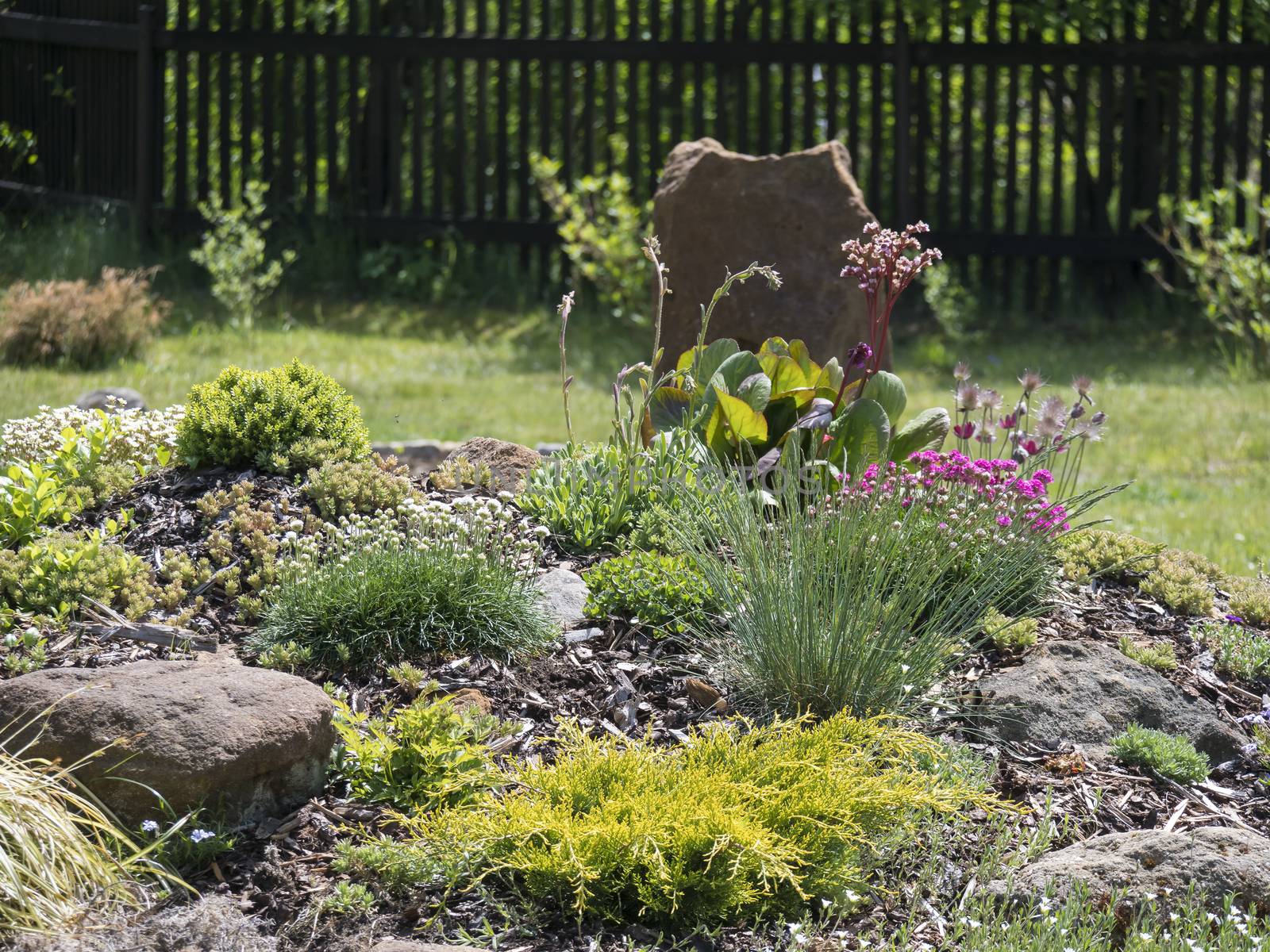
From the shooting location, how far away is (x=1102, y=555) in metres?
4.64

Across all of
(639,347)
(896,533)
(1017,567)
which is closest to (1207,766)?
(1017,567)

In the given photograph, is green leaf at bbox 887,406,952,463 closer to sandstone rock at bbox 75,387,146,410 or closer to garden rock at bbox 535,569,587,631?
garden rock at bbox 535,569,587,631

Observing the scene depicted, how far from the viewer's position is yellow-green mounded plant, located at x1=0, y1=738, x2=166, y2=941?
2.73 meters

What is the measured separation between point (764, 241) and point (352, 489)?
10.8 feet

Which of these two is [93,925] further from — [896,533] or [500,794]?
[896,533]

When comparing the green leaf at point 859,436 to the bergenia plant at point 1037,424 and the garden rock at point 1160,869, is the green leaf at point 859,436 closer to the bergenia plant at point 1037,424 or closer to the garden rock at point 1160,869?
the bergenia plant at point 1037,424

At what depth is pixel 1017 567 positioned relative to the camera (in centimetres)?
379

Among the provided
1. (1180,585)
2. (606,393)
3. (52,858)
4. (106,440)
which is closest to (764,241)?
(606,393)

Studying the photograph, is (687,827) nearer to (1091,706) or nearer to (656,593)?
(656,593)

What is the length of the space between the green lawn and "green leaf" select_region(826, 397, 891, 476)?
6.00ft

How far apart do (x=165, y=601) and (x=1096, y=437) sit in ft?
9.17

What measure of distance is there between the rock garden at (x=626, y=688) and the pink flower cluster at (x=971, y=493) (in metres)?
0.02

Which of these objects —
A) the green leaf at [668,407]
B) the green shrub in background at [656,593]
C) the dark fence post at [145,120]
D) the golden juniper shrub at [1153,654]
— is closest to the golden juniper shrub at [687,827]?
the green shrub in background at [656,593]

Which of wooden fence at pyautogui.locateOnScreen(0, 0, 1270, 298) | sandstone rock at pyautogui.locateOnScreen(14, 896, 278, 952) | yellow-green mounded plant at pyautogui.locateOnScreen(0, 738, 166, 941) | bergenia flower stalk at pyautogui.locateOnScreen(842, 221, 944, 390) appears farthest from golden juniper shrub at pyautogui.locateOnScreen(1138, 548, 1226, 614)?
wooden fence at pyautogui.locateOnScreen(0, 0, 1270, 298)
